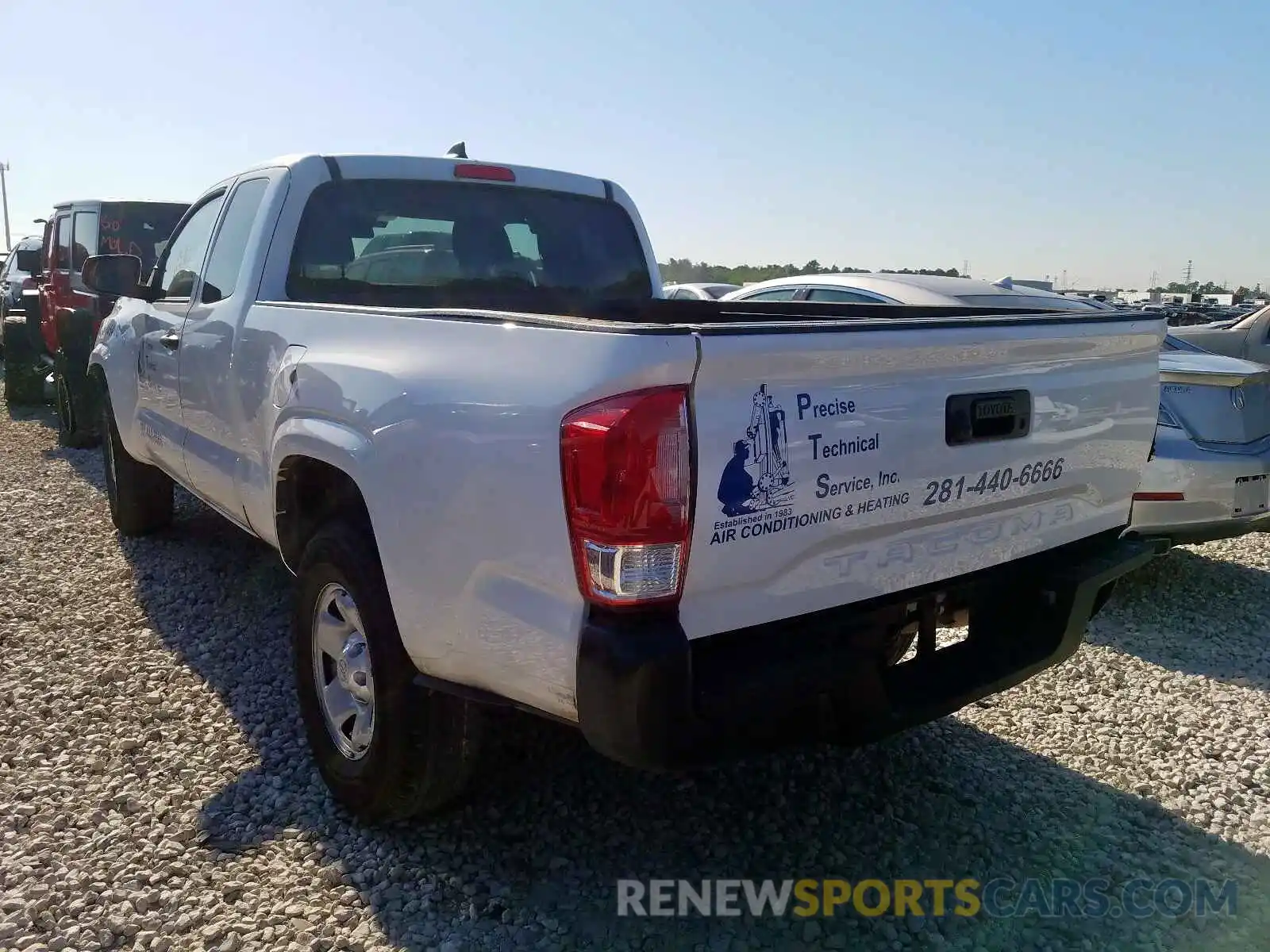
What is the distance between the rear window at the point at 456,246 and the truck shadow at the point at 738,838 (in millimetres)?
1618

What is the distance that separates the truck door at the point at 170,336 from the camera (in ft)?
14.5

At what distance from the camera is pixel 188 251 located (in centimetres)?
483

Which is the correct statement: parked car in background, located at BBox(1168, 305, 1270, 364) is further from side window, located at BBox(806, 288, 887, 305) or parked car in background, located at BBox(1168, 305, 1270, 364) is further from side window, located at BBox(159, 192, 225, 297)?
side window, located at BBox(159, 192, 225, 297)

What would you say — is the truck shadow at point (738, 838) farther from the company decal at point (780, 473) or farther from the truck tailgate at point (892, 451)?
the company decal at point (780, 473)

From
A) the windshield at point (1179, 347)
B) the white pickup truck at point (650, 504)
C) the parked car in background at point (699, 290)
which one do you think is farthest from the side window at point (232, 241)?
the parked car in background at point (699, 290)

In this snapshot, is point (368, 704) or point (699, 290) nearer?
point (368, 704)

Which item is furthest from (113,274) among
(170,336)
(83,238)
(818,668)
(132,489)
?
(83,238)

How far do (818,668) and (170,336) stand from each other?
343cm

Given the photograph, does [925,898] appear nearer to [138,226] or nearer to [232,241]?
[232,241]

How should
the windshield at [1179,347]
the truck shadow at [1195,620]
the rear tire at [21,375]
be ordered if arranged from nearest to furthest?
the truck shadow at [1195,620], the windshield at [1179,347], the rear tire at [21,375]

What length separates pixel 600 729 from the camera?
211cm

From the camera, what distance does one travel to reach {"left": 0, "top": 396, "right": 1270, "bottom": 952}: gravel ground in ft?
8.61

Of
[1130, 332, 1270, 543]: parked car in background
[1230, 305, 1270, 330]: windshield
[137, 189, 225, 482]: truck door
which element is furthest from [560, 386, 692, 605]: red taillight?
[1230, 305, 1270, 330]: windshield

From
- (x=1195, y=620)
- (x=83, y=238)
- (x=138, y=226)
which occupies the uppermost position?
(x=138, y=226)
